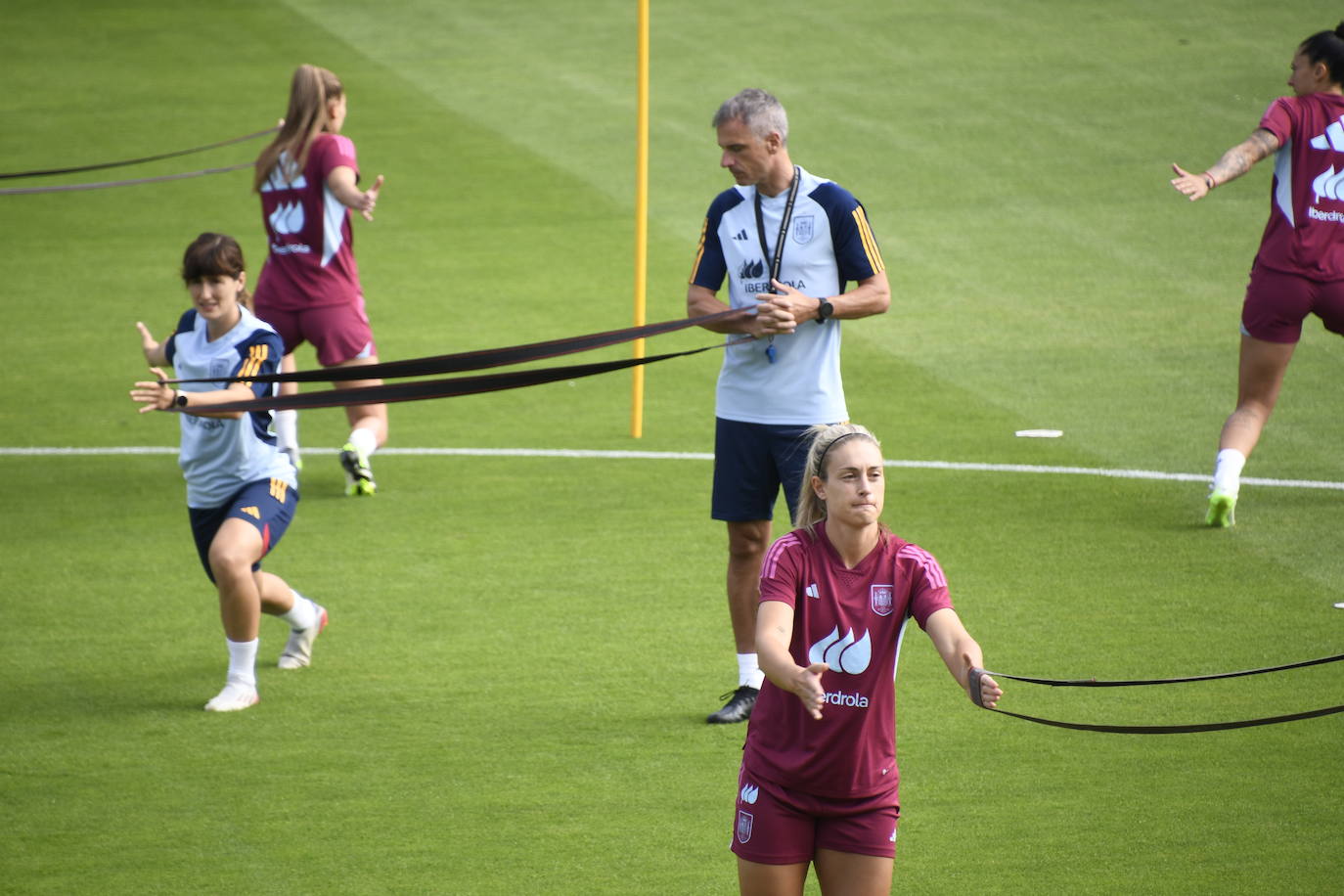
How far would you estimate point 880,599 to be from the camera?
4594mm

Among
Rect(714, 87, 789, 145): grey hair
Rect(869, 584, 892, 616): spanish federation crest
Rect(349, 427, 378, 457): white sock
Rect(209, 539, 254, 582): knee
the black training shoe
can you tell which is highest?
Rect(714, 87, 789, 145): grey hair

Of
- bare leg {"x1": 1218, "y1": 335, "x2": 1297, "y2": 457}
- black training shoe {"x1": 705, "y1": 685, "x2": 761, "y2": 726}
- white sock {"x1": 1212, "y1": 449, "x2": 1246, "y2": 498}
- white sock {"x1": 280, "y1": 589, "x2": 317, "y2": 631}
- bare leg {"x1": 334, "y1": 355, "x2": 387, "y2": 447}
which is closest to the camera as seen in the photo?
black training shoe {"x1": 705, "y1": 685, "x2": 761, "y2": 726}

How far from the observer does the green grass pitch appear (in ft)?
19.9

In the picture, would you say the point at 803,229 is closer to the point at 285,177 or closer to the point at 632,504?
the point at 632,504

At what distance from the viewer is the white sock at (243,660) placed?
7133 mm

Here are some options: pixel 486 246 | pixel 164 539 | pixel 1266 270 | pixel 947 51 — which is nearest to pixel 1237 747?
pixel 1266 270

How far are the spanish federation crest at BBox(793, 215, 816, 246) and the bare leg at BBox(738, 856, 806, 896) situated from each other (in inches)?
111

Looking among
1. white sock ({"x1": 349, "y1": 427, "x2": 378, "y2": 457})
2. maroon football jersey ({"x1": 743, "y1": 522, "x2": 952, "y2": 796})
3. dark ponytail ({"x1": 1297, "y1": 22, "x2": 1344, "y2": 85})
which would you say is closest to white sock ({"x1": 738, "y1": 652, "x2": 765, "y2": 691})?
maroon football jersey ({"x1": 743, "y1": 522, "x2": 952, "y2": 796})

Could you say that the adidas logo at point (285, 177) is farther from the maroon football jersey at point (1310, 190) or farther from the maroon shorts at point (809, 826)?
the maroon shorts at point (809, 826)

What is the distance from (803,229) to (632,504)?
3.48 meters

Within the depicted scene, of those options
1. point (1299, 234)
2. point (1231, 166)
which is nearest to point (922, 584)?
point (1231, 166)

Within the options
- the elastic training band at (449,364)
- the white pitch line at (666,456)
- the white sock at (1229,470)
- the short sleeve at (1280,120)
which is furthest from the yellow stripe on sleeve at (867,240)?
the white pitch line at (666,456)

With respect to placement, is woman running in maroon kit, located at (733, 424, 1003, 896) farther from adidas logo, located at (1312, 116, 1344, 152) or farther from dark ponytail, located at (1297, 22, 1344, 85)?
dark ponytail, located at (1297, 22, 1344, 85)

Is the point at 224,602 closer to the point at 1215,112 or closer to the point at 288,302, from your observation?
the point at 288,302
